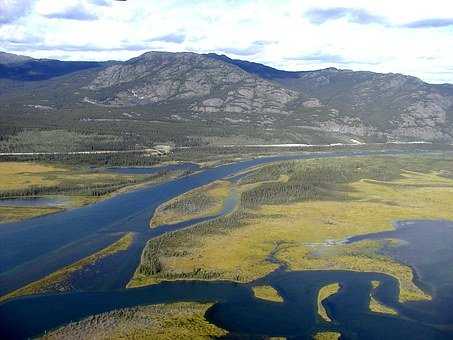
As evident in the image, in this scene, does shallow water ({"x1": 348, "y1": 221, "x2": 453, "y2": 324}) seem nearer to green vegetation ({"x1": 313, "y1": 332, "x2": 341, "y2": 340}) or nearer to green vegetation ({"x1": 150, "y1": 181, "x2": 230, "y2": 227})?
green vegetation ({"x1": 313, "y1": 332, "x2": 341, "y2": 340})

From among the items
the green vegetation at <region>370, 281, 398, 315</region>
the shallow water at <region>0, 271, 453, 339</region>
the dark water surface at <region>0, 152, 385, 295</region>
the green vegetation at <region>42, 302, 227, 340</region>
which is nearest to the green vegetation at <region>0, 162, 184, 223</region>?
the dark water surface at <region>0, 152, 385, 295</region>

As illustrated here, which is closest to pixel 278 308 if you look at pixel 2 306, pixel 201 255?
pixel 201 255

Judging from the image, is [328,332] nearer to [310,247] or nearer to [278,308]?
[278,308]

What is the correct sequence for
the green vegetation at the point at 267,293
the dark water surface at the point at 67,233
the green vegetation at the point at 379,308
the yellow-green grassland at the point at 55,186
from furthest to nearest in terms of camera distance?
the yellow-green grassland at the point at 55,186 < the dark water surface at the point at 67,233 < the green vegetation at the point at 267,293 < the green vegetation at the point at 379,308

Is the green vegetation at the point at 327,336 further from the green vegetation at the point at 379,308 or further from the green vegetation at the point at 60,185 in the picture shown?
the green vegetation at the point at 60,185

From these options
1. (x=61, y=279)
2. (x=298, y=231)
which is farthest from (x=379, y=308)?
(x=61, y=279)

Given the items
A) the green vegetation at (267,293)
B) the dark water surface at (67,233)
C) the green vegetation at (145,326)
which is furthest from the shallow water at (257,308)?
the dark water surface at (67,233)

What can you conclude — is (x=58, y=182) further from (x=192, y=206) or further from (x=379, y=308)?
(x=379, y=308)
